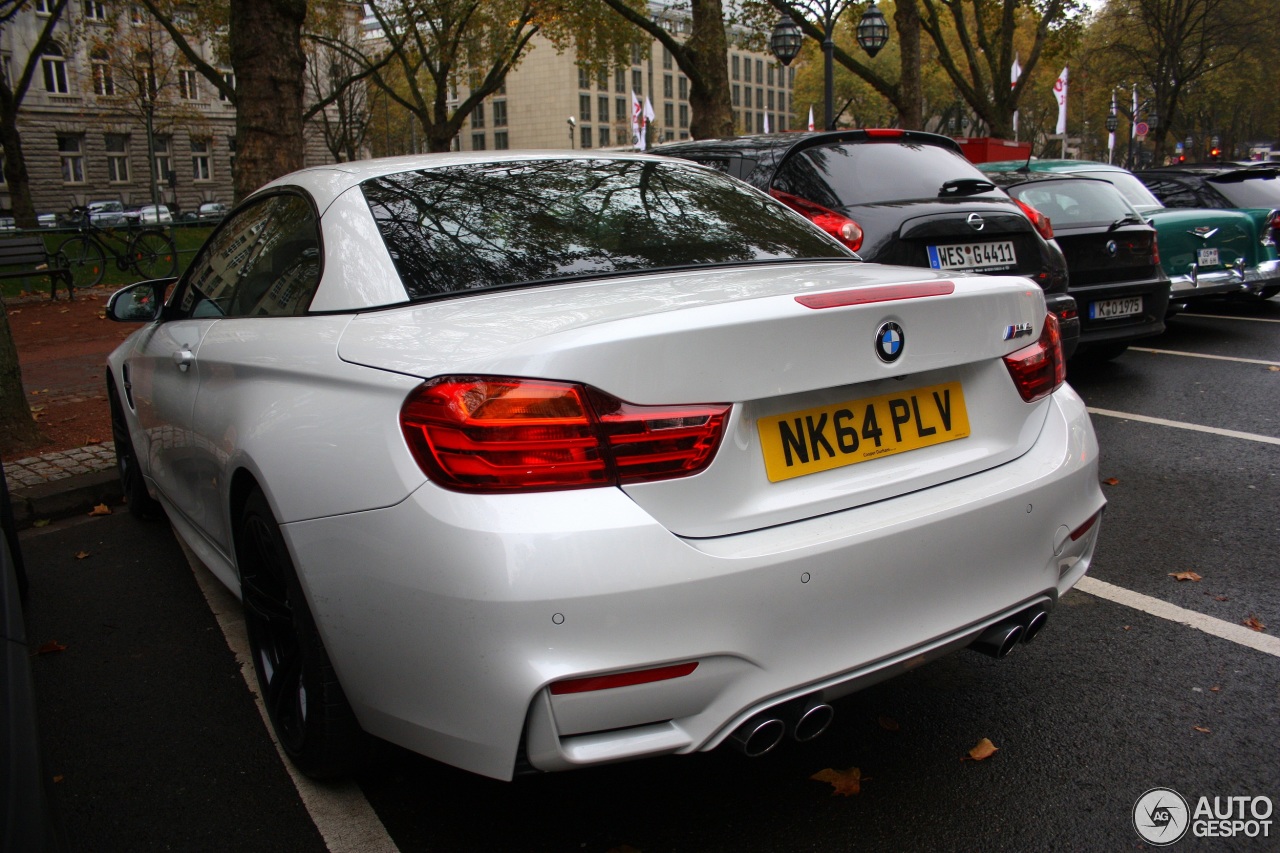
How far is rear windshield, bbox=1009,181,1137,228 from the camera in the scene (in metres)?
7.63

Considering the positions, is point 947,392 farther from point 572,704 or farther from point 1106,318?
point 1106,318

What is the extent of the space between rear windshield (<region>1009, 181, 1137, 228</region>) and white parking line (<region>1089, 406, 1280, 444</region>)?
63.9 inches

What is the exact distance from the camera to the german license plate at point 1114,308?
733 centimetres

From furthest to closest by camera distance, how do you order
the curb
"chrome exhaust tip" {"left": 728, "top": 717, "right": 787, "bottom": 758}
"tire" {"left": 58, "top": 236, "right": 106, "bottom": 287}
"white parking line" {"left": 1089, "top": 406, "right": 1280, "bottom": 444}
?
"tire" {"left": 58, "top": 236, "right": 106, "bottom": 287} → "white parking line" {"left": 1089, "top": 406, "right": 1280, "bottom": 444} → the curb → "chrome exhaust tip" {"left": 728, "top": 717, "right": 787, "bottom": 758}

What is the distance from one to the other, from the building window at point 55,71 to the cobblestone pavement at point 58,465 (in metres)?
52.5

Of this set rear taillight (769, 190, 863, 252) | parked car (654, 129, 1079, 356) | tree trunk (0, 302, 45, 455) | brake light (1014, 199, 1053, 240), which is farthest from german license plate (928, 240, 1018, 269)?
tree trunk (0, 302, 45, 455)

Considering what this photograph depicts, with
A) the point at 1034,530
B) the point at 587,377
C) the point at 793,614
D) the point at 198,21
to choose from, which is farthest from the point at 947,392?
the point at 198,21

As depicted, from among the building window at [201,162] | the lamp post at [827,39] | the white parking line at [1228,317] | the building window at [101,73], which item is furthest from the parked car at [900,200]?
the building window at [201,162]

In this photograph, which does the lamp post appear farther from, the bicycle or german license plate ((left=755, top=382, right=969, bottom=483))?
german license plate ((left=755, top=382, right=969, bottom=483))

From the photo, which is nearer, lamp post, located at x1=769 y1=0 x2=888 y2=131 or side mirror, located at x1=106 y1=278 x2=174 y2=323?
side mirror, located at x1=106 y1=278 x2=174 y2=323

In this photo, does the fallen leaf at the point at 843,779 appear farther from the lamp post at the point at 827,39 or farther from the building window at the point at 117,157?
the building window at the point at 117,157

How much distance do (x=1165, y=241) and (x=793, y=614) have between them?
9245 mm

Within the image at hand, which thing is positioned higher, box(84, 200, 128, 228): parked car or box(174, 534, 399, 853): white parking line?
box(84, 200, 128, 228): parked car

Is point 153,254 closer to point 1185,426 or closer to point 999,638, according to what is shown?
point 1185,426
